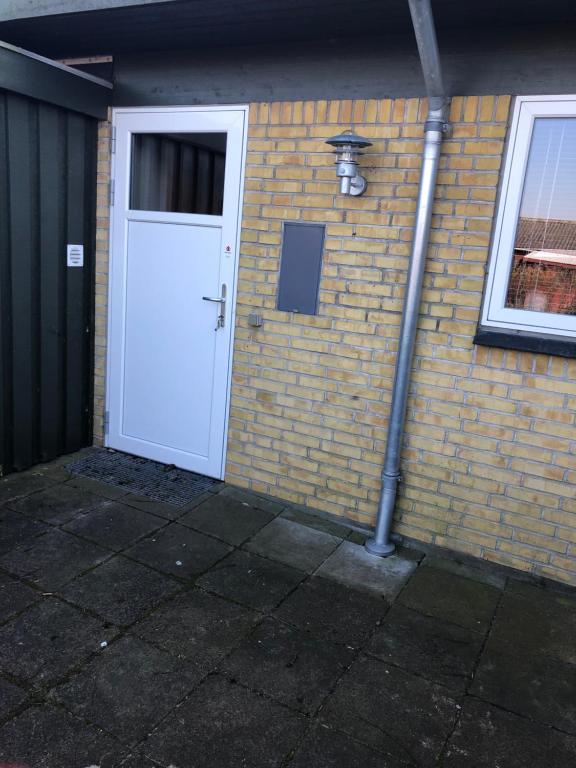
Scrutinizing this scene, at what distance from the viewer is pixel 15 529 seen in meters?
3.65

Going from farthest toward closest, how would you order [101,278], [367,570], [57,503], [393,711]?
1. [101,278]
2. [57,503]
3. [367,570]
4. [393,711]

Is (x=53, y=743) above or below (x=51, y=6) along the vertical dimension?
below

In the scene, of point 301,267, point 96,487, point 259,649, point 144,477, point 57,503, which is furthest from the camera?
point 144,477

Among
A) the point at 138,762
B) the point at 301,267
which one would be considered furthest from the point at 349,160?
the point at 138,762

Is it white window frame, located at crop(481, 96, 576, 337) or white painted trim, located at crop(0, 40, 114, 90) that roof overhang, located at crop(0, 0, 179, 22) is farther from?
white window frame, located at crop(481, 96, 576, 337)

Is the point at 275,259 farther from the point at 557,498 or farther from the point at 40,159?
the point at 557,498

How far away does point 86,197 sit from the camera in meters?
4.55

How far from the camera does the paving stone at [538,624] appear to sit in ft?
9.62

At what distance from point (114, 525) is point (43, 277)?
185cm

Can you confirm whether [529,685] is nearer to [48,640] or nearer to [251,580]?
[251,580]

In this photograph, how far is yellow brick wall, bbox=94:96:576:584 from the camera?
336cm

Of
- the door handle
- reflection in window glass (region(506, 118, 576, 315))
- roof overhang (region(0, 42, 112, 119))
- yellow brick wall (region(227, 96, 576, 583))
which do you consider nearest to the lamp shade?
yellow brick wall (region(227, 96, 576, 583))

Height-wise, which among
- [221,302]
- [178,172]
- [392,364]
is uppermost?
A: [178,172]

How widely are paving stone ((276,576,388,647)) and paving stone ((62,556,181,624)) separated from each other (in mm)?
633
